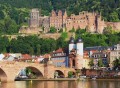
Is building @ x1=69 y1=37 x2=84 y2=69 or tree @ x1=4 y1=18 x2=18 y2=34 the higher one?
tree @ x1=4 y1=18 x2=18 y2=34

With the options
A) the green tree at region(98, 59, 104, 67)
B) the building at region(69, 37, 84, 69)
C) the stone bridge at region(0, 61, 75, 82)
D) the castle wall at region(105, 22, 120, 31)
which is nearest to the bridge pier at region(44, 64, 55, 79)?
the stone bridge at region(0, 61, 75, 82)

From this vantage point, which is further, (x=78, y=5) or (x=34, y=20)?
(x=78, y=5)

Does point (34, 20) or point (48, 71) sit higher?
point (34, 20)

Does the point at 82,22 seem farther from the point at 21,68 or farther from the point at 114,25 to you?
the point at 21,68

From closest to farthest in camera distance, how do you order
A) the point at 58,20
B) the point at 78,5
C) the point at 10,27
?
the point at 58,20 → the point at 10,27 → the point at 78,5

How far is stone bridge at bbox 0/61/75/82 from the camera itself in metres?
72.3

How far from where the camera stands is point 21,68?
74812 millimetres

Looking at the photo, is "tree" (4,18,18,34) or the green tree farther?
"tree" (4,18,18,34)

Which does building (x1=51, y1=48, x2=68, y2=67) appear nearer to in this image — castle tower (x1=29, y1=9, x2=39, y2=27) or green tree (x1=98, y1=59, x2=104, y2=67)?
green tree (x1=98, y1=59, x2=104, y2=67)

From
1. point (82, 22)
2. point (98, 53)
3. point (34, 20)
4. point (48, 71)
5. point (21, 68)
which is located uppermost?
point (34, 20)

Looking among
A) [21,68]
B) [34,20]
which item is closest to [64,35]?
[34,20]

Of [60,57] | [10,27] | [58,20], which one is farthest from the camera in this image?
[10,27]

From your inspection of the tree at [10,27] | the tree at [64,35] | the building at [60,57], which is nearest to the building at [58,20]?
the tree at [64,35]

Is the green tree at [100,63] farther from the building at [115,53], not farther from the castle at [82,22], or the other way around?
the castle at [82,22]
